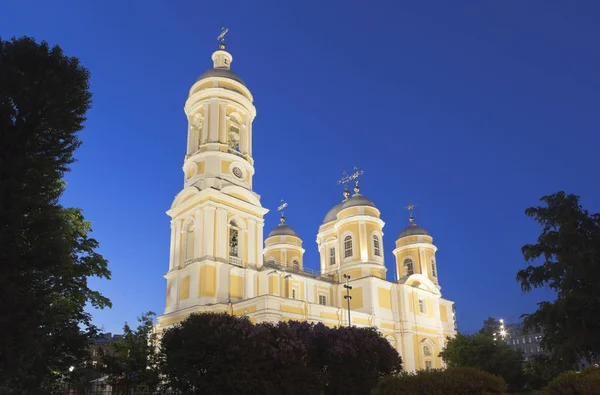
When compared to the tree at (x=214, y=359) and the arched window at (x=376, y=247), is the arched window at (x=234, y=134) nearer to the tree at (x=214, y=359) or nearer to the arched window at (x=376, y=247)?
the arched window at (x=376, y=247)

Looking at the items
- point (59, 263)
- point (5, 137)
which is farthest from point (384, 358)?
point (5, 137)

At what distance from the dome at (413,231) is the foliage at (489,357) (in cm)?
1887

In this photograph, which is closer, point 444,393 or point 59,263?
point 59,263

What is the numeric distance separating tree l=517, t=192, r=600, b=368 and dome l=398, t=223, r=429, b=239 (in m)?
34.7

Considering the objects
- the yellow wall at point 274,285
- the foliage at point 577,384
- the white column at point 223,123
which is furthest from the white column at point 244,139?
the foliage at point 577,384

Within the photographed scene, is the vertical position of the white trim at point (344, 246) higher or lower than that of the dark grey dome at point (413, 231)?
lower

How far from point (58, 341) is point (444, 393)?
43.0 ft

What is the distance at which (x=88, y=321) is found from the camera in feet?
63.8

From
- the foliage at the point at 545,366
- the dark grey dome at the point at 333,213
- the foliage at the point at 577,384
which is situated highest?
the dark grey dome at the point at 333,213

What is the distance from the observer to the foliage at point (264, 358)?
16.7 m

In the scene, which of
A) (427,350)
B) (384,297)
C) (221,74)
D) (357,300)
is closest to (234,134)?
(221,74)

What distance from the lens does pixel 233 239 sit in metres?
36.8

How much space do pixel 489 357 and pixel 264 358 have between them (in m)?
24.6

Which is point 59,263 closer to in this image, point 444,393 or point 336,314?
point 444,393
